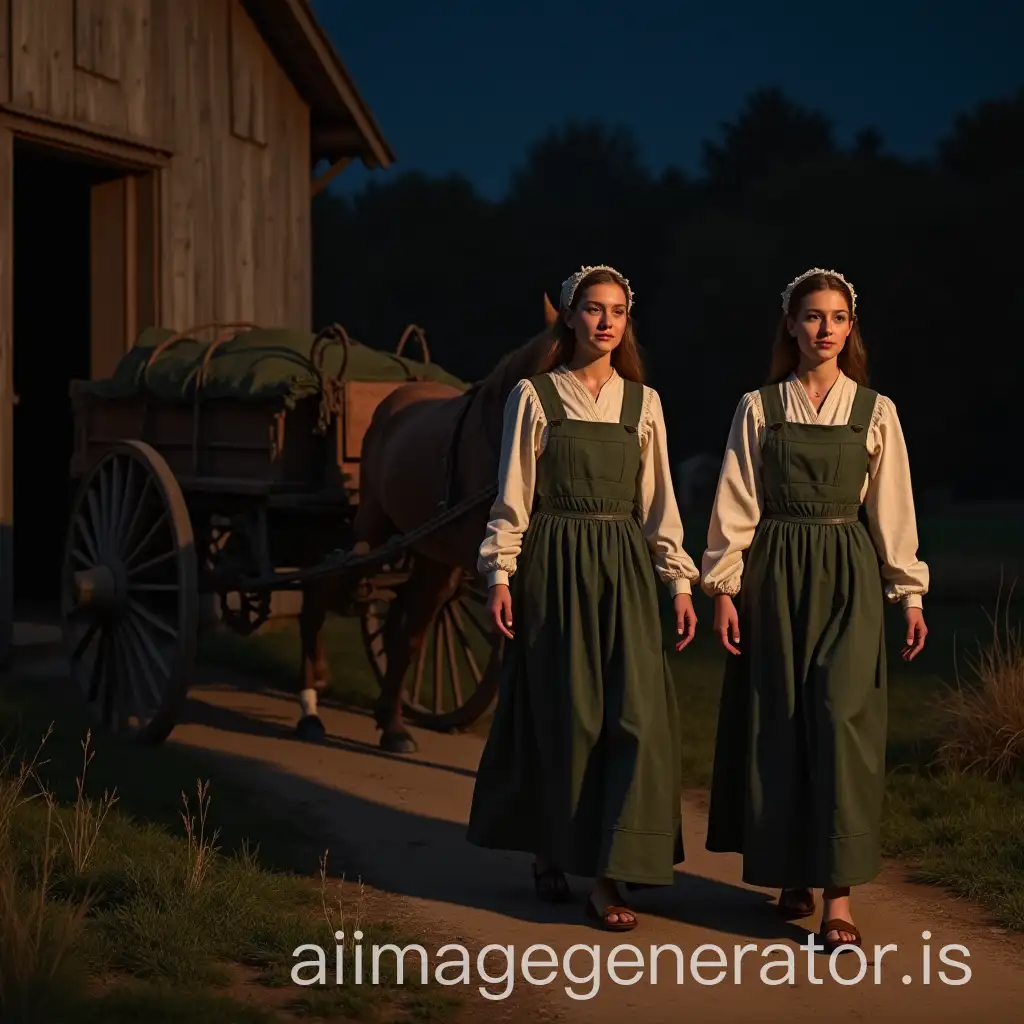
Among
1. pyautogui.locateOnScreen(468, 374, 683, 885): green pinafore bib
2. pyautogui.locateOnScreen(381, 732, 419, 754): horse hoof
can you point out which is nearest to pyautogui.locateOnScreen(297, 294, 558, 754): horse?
pyautogui.locateOnScreen(381, 732, 419, 754): horse hoof

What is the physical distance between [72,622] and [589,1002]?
15.4ft

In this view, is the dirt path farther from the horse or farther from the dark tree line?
the dark tree line

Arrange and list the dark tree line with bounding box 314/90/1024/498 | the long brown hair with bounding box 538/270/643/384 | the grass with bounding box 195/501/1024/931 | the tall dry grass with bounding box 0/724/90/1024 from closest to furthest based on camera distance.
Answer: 1. the tall dry grass with bounding box 0/724/90/1024
2. the long brown hair with bounding box 538/270/643/384
3. the grass with bounding box 195/501/1024/931
4. the dark tree line with bounding box 314/90/1024/498

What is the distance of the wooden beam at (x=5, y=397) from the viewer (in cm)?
939

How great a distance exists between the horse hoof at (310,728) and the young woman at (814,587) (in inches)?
148

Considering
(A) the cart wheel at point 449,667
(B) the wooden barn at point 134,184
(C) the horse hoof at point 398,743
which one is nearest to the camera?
(C) the horse hoof at point 398,743

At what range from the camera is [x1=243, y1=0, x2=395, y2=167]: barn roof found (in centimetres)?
1145

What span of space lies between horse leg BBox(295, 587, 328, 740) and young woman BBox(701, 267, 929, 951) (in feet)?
12.5

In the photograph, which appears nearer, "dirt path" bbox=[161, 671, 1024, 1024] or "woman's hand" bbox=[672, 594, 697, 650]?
"dirt path" bbox=[161, 671, 1024, 1024]

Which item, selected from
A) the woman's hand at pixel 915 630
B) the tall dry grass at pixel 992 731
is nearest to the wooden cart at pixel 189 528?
the tall dry grass at pixel 992 731

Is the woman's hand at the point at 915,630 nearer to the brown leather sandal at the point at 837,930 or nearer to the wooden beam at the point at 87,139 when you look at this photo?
the brown leather sandal at the point at 837,930

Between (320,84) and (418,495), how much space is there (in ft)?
18.6

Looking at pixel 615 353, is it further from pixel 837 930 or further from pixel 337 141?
pixel 337 141

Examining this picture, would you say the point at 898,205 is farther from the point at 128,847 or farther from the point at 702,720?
the point at 128,847
